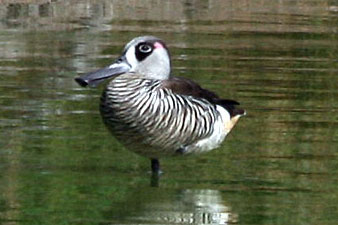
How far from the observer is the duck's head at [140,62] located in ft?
39.9

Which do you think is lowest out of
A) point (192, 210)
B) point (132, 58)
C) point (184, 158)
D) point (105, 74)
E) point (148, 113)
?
point (184, 158)

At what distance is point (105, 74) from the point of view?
1215 centimetres

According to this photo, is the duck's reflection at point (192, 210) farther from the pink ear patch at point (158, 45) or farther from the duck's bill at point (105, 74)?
the pink ear patch at point (158, 45)

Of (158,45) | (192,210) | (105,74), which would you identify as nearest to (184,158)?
(158,45)

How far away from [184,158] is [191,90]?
1314mm

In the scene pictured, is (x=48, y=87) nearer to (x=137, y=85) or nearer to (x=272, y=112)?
(x=272, y=112)

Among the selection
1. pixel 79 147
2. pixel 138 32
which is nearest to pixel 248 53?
pixel 138 32

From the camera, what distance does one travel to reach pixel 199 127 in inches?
493

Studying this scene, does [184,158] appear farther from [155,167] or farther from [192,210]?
[192,210]

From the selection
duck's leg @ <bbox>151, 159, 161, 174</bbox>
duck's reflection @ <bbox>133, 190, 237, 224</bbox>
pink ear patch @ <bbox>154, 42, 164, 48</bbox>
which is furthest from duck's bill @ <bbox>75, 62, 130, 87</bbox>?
duck's reflection @ <bbox>133, 190, 237, 224</bbox>

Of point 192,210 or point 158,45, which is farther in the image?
point 158,45

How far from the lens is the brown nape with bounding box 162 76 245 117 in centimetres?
1233

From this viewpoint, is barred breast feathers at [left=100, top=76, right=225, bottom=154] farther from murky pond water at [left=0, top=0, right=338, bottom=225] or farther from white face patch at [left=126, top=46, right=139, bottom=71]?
murky pond water at [left=0, top=0, right=338, bottom=225]

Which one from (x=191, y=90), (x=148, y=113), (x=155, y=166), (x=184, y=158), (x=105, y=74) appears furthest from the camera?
(x=184, y=158)
